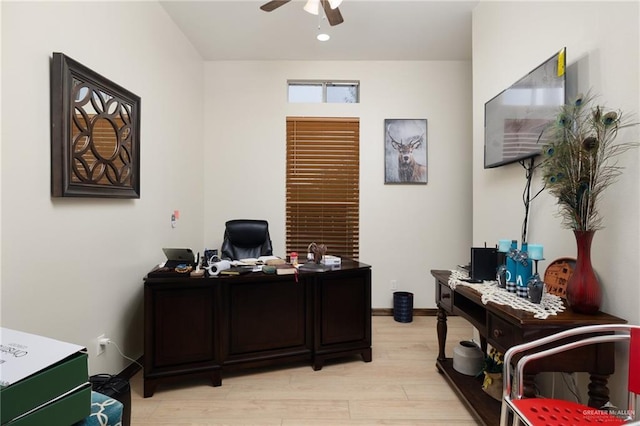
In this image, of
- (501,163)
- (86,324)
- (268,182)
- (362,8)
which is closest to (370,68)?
(362,8)

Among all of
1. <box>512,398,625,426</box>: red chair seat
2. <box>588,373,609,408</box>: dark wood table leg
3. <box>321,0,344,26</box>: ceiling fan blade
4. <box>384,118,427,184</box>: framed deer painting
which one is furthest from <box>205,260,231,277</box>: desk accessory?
<box>384,118,427,184</box>: framed deer painting

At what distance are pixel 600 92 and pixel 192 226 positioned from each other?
367 cm

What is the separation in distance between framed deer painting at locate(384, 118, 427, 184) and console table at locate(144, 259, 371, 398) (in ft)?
5.60

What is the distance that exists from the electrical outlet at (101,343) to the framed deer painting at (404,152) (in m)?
3.25

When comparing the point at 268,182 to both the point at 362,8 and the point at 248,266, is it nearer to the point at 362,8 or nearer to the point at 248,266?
the point at 248,266

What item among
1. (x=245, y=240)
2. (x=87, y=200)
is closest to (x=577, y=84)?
(x=245, y=240)

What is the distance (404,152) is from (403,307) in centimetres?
195

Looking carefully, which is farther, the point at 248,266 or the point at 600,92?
the point at 248,266

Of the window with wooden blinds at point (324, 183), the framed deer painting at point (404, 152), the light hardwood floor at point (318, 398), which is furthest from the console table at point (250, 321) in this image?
the framed deer painting at point (404, 152)

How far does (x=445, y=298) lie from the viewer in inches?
89.7

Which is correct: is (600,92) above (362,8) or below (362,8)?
below

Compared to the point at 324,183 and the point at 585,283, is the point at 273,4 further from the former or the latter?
the point at 585,283

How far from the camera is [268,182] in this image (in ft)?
12.9

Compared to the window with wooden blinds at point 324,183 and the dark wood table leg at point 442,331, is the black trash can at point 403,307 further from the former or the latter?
the dark wood table leg at point 442,331
